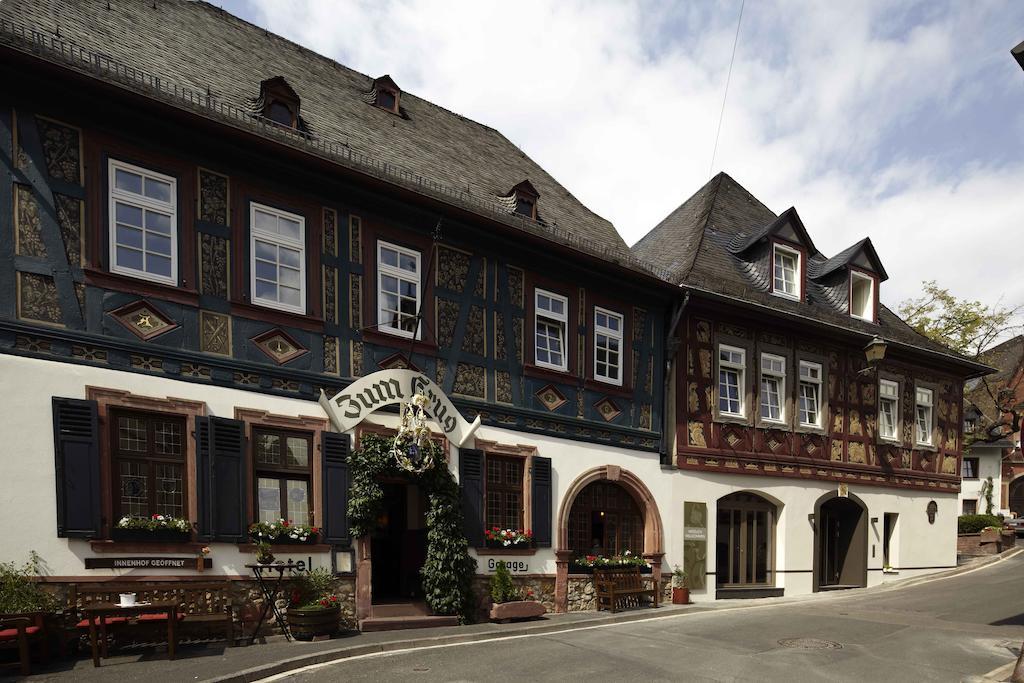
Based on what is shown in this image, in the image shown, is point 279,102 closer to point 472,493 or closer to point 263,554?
point 263,554

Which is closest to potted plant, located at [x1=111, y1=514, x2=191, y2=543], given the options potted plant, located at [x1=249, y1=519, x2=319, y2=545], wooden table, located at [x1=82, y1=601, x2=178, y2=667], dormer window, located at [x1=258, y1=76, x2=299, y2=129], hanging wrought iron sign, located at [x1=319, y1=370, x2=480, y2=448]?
wooden table, located at [x1=82, y1=601, x2=178, y2=667]

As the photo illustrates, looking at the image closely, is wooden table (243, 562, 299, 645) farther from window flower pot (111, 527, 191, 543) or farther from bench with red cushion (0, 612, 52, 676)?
bench with red cushion (0, 612, 52, 676)

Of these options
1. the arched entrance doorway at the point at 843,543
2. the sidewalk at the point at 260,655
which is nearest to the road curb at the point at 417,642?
the sidewalk at the point at 260,655

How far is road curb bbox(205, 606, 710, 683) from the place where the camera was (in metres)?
8.13

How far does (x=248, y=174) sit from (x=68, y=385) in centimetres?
376

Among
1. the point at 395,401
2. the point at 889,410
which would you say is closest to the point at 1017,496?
the point at 889,410

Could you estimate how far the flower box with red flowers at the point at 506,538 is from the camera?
12.7m

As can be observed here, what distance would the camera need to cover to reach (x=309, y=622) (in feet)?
32.8

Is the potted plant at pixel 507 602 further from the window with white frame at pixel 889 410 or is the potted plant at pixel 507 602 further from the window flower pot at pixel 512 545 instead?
the window with white frame at pixel 889 410

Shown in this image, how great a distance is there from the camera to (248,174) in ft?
35.1

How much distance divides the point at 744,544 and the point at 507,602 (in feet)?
24.7

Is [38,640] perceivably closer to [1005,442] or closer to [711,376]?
[711,376]

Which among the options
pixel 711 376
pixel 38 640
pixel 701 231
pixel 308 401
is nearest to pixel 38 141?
pixel 308 401

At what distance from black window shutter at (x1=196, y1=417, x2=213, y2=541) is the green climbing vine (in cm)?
203
